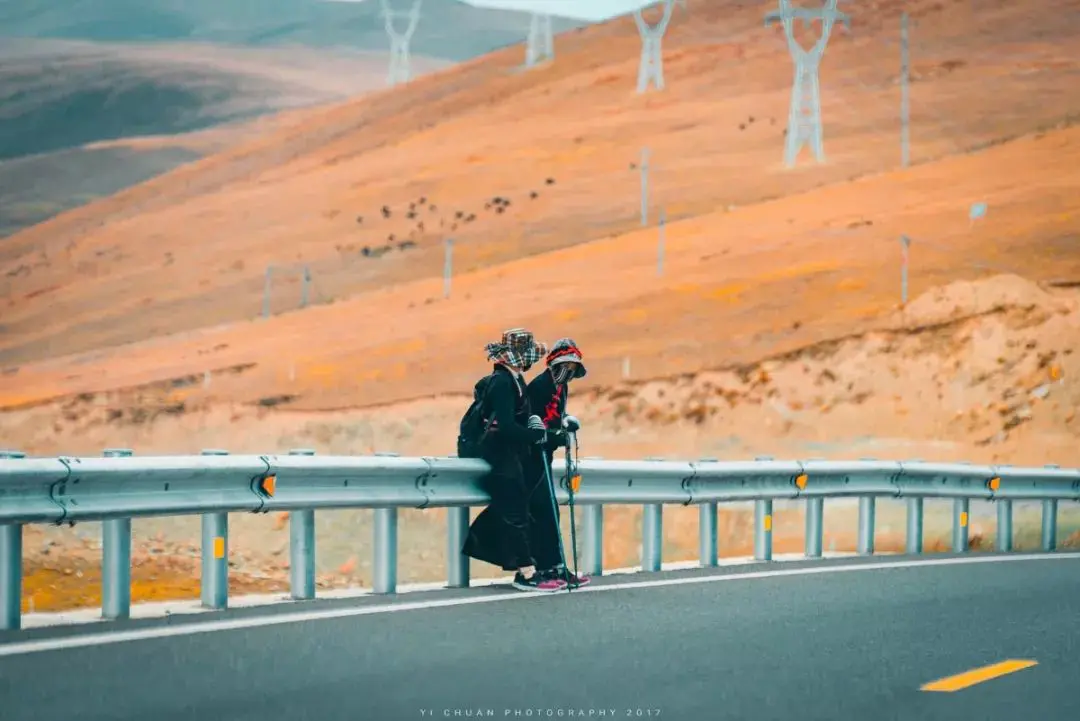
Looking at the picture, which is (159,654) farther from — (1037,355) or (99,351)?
(99,351)

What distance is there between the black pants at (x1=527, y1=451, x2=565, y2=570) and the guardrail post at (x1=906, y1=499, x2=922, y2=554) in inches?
229

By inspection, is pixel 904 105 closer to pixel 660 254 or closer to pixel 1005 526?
pixel 660 254

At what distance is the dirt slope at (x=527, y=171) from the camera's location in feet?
351

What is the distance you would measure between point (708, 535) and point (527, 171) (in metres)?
105

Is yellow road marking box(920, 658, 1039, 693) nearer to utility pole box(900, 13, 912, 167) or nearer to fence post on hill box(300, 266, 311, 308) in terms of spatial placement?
fence post on hill box(300, 266, 311, 308)

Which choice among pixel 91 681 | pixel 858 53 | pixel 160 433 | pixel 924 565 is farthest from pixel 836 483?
pixel 858 53

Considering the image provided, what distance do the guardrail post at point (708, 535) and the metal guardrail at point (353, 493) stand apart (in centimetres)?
1

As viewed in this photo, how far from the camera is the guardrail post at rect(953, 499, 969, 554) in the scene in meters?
18.8

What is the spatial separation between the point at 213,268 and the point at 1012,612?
108 meters

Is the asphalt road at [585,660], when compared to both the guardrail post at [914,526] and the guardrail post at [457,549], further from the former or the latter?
the guardrail post at [914,526]

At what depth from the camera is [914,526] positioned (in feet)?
59.6

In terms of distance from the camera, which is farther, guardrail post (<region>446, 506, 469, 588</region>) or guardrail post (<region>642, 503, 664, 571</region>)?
guardrail post (<region>642, 503, 664, 571</region>)

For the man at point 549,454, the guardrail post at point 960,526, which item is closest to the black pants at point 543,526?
the man at point 549,454

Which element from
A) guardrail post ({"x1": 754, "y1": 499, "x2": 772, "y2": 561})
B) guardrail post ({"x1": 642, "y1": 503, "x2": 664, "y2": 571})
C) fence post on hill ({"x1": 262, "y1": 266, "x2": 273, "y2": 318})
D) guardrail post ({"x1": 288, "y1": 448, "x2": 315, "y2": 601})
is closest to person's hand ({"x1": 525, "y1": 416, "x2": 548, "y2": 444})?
guardrail post ({"x1": 288, "y1": 448, "x2": 315, "y2": 601})
